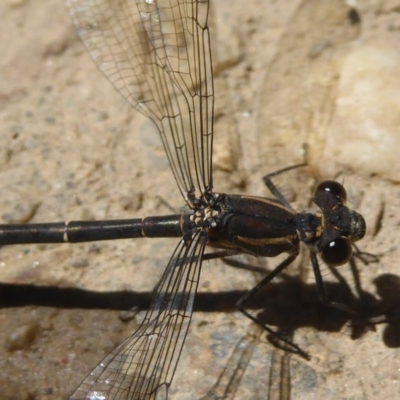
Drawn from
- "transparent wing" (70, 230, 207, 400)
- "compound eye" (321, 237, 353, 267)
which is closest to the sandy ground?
"transparent wing" (70, 230, 207, 400)

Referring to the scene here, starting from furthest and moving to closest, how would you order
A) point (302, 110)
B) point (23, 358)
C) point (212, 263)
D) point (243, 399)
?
point (302, 110), point (212, 263), point (23, 358), point (243, 399)

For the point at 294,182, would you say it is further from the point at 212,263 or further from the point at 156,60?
the point at 156,60

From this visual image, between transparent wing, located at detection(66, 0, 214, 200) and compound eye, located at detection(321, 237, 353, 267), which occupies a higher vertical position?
transparent wing, located at detection(66, 0, 214, 200)

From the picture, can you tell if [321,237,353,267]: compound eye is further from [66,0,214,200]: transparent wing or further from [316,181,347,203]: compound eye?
[66,0,214,200]: transparent wing

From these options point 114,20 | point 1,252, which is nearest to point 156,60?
point 114,20

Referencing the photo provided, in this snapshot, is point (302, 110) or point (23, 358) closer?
point (23, 358)

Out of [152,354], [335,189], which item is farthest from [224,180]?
[152,354]

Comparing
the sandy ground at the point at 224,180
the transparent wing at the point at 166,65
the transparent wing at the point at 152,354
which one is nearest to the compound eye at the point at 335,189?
the sandy ground at the point at 224,180
